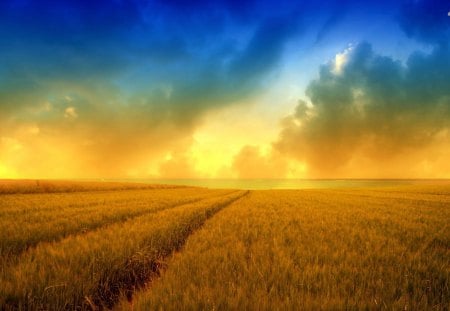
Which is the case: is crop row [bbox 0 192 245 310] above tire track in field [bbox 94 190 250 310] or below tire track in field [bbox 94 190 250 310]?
above

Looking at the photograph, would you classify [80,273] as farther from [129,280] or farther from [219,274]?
[219,274]

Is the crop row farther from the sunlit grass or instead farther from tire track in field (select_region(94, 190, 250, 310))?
the sunlit grass

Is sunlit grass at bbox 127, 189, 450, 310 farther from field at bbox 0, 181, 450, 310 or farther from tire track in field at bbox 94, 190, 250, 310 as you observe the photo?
tire track in field at bbox 94, 190, 250, 310

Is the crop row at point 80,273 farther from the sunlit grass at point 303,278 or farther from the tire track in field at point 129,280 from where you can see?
the sunlit grass at point 303,278

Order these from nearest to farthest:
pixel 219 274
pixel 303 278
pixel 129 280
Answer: pixel 303 278 → pixel 219 274 → pixel 129 280

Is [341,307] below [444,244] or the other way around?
the other way around

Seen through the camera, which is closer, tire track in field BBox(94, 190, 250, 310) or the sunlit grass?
the sunlit grass

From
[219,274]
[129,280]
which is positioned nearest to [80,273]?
[129,280]

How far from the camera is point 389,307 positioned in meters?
2.51

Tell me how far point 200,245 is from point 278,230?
9.60ft

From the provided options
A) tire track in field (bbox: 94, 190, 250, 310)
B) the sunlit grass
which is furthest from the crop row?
the sunlit grass

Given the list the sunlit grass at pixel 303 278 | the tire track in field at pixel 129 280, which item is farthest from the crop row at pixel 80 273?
the sunlit grass at pixel 303 278

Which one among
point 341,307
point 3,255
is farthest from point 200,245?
point 3,255

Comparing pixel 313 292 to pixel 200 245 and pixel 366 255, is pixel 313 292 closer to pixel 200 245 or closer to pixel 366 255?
pixel 366 255
